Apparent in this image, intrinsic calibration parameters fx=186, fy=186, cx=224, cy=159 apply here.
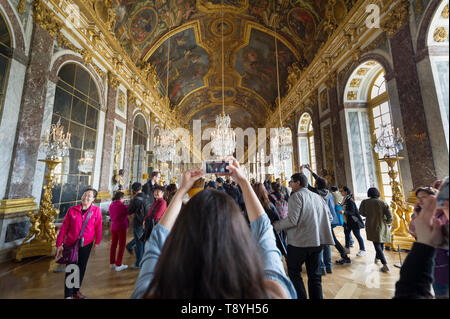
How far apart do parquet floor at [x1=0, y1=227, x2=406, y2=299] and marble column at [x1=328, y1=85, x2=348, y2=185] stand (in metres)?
3.65

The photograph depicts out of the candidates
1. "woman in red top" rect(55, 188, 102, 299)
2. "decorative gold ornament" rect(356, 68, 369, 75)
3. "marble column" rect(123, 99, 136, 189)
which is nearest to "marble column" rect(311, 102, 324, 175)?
"decorative gold ornament" rect(356, 68, 369, 75)

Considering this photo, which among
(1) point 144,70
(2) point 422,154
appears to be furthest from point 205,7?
(2) point 422,154

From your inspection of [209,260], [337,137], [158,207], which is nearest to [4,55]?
[158,207]

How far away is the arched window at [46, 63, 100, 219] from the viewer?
5043 mm

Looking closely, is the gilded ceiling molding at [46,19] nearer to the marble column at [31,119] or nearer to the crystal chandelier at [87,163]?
the marble column at [31,119]

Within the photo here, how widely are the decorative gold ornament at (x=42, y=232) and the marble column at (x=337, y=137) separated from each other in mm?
8253

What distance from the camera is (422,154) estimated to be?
3.96 meters

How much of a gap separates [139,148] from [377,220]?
10.1m

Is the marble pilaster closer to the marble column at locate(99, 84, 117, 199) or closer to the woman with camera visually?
the marble column at locate(99, 84, 117, 199)

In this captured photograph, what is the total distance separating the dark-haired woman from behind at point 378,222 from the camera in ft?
10.3

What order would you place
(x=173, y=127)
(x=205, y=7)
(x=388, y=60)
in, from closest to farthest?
(x=388, y=60), (x=205, y=7), (x=173, y=127)

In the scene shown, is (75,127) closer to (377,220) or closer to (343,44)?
(377,220)
